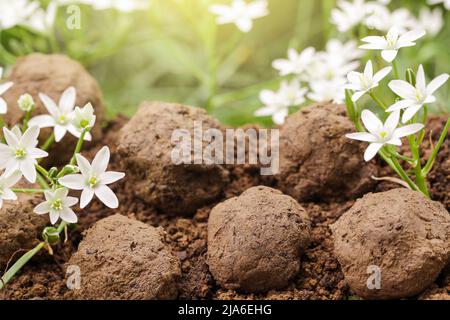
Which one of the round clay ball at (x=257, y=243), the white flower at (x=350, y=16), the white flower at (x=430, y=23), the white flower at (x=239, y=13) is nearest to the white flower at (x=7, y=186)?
the round clay ball at (x=257, y=243)

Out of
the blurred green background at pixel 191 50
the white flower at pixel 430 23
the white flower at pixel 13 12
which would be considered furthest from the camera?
the blurred green background at pixel 191 50

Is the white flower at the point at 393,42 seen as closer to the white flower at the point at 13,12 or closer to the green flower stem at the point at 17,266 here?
the green flower stem at the point at 17,266

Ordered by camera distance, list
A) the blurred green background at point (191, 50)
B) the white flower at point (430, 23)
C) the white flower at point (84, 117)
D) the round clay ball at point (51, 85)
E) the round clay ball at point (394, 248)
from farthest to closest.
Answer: the blurred green background at point (191, 50) < the white flower at point (430, 23) < the round clay ball at point (51, 85) < the white flower at point (84, 117) < the round clay ball at point (394, 248)

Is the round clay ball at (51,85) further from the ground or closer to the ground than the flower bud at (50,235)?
further from the ground

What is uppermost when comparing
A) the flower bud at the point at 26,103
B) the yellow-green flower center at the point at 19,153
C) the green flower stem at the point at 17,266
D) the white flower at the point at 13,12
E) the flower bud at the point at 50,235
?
the white flower at the point at 13,12

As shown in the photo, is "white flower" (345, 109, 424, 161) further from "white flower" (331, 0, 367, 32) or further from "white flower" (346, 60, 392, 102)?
"white flower" (331, 0, 367, 32)

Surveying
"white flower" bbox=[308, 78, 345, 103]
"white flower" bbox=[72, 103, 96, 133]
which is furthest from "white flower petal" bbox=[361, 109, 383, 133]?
"white flower" bbox=[72, 103, 96, 133]

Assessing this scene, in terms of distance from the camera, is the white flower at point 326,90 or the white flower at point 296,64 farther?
the white flower at point 296,64

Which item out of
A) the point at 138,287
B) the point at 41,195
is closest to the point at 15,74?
the point at 41,195
